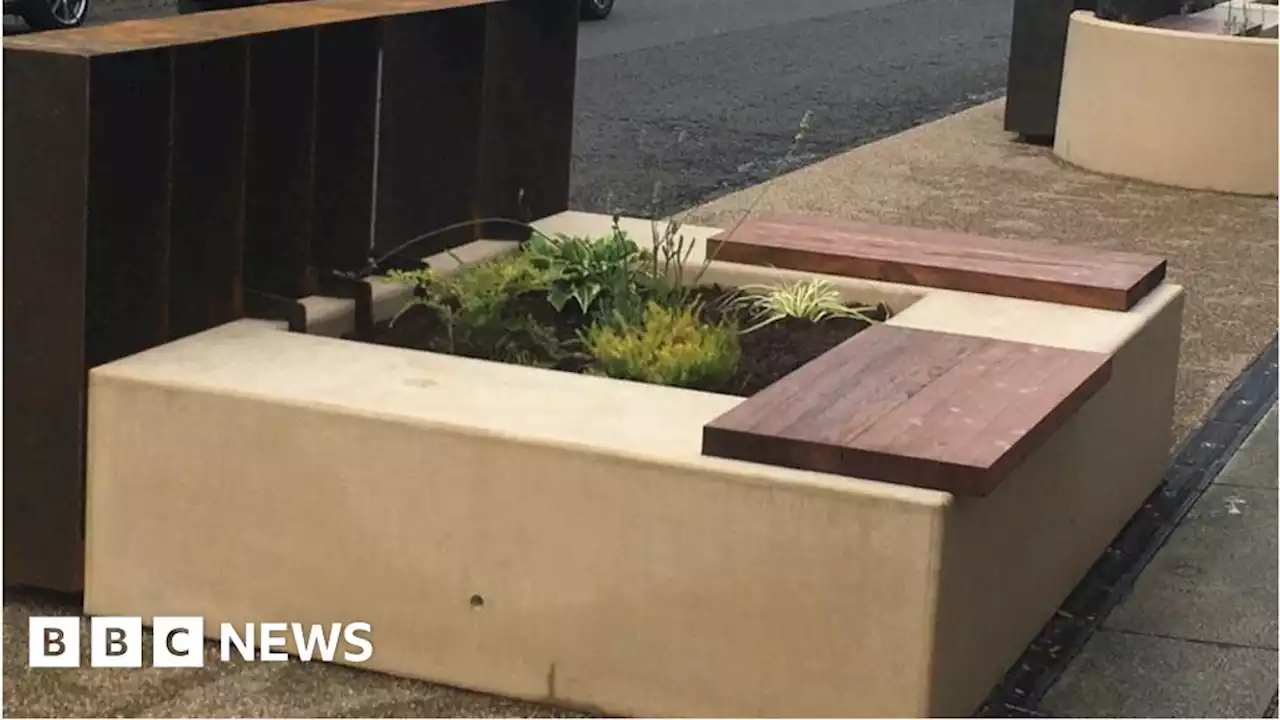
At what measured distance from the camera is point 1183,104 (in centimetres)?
1050

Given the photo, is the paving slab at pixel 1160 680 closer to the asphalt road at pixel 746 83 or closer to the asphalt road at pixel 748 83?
the asphalt road at pixel 746 83

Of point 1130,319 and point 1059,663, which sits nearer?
point 1059,663

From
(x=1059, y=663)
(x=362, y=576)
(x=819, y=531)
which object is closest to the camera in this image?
(x=819, y=531)

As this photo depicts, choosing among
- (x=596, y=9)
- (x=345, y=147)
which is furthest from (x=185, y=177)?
(x=596, y=9)

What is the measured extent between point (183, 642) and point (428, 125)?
1.79 meters

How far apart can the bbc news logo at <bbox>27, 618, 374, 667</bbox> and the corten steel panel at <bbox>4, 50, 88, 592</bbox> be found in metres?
0.15

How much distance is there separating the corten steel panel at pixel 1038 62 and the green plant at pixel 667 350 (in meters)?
7.70

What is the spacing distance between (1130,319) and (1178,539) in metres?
0.54

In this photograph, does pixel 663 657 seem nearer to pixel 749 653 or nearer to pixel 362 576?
pixel 749 653

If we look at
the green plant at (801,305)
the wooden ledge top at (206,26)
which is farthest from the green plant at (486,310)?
the wooden ledge top at (206,26)

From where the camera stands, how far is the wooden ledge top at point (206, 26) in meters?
3.99

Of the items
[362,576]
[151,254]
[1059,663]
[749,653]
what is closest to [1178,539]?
[1059,663]

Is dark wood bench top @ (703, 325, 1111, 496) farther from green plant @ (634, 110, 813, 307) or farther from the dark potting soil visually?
green plant @ (634, 110, 813, 307)

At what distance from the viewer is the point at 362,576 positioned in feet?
12.4
